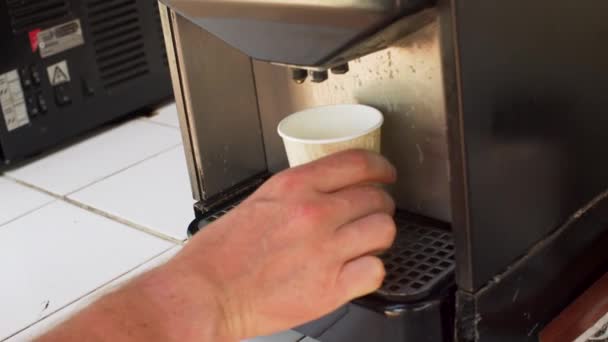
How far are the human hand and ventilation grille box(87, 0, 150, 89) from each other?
38.9 inches

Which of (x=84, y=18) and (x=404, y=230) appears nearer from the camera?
(x=404, y=230)

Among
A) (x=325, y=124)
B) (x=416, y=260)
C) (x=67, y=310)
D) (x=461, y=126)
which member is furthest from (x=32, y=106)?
(x=461, y=126)

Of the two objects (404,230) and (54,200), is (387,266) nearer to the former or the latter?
(404,230)

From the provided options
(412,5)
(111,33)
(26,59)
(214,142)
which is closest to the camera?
(412,5)

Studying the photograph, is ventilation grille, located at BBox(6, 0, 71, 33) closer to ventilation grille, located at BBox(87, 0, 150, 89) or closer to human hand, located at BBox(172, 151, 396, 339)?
ventilation grille, located at BBox(87, 0, 150, 89)

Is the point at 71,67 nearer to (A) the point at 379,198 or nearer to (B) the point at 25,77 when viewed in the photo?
(B) the point at 25,77

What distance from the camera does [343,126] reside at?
83 centimetres

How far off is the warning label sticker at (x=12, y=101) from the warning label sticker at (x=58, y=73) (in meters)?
0.06

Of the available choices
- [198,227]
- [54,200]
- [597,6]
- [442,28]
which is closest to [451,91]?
[442,28]

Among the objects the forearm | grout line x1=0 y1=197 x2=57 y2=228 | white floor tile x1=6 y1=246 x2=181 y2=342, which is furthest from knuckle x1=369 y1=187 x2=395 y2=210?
grout line x1=0 y1=197 x2=57 y2=228

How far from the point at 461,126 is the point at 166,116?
43.4 inches

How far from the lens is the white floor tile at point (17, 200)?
51.3 inches

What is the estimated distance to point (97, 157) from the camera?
149cm

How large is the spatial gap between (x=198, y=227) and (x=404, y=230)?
22 centimetres
